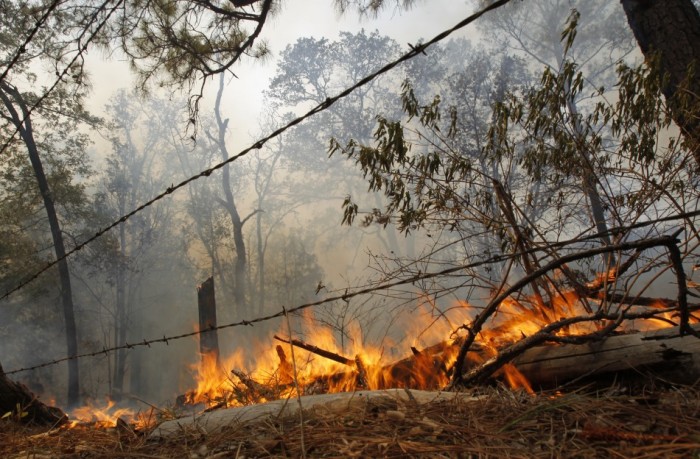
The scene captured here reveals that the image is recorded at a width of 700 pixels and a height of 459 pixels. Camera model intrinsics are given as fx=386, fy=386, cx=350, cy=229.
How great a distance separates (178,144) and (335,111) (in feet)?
47.2

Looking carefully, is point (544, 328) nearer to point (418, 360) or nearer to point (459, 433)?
point (459, 433)

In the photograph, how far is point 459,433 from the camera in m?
1.41

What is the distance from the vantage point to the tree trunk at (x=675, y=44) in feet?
12.8

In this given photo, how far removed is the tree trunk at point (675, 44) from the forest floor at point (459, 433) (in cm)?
355

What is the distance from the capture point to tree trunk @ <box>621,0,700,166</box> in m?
3.89

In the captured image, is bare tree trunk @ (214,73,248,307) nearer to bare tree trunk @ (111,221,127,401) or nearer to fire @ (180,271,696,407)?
bare tree trunk @ (111,221,127,401)

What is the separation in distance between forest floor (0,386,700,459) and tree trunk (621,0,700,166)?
3.55 meters

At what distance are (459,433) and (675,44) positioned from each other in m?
4.81

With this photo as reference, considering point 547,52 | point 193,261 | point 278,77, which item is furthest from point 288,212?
point 547,52

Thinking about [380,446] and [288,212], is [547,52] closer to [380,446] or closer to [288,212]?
[288,212]

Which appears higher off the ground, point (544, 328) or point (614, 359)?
point (544, 328)

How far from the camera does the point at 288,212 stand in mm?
34812

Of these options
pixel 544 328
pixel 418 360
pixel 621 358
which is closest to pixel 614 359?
pixel 621 358

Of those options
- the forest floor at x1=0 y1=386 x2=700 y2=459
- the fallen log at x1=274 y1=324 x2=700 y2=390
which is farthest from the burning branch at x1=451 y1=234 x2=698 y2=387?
the forest floor at x1=0 y1=386 x2=700 y2=459
